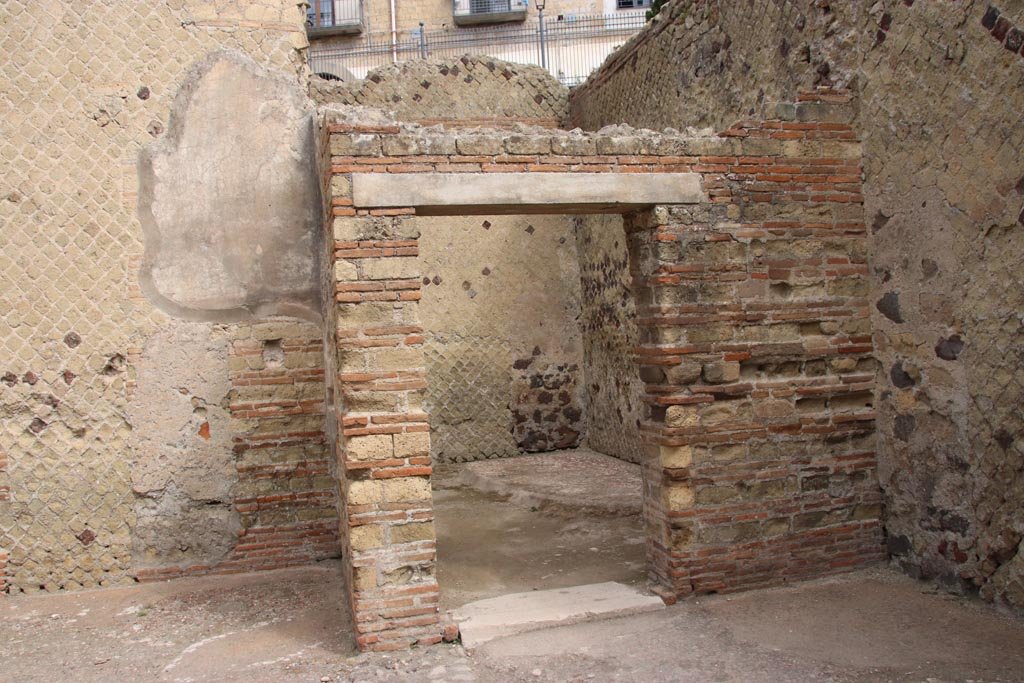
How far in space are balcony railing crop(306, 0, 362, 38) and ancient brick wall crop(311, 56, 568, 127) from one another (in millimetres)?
12385

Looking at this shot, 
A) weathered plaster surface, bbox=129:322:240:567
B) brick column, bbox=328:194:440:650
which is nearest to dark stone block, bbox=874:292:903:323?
brick column, bbox=328:194:440:650

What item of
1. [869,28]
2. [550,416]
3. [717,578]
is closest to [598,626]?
[717,578]

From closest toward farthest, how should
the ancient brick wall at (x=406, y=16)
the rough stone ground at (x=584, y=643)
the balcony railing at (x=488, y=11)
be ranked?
1. the rough stone ground at (x=584, y=643)
2. the ancient brick wall at (x=406, y=16)
3. the balcony railing at (x=488, y=11)

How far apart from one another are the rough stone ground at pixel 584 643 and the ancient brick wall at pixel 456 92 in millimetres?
5659

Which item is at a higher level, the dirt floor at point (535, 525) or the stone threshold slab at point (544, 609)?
the dirt floor at point (535, 525)

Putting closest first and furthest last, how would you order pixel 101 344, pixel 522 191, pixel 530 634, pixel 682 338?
pixel 530 634, pixel 522 191, pixel 682 338, pixel 101 344

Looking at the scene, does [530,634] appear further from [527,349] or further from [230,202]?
[527,349]

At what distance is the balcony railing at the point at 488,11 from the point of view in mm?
21047

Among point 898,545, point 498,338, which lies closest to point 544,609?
point 898,545

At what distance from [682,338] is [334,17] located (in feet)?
60.5

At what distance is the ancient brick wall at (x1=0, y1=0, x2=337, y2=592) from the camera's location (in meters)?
5.44

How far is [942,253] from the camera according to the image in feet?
15.1

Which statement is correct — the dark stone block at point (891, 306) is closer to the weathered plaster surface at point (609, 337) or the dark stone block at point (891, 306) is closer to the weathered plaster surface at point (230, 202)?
the weathered plaster surface at point (609, 337)

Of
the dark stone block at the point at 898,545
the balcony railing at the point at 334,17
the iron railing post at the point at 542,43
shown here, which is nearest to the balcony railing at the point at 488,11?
the iron railing post at the point at 542,43
